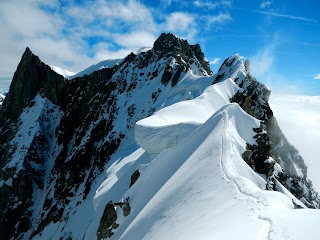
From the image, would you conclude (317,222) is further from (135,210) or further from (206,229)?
(135,210)

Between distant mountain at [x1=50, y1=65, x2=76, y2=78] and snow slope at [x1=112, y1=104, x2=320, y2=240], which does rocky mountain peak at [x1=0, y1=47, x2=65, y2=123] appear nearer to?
distant mountain at [x1=50, y1=65, x2=76, y2=78]

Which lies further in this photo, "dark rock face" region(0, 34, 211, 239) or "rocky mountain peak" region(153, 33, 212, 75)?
"rocky mountain peak" region(153, 33, 212, 75)

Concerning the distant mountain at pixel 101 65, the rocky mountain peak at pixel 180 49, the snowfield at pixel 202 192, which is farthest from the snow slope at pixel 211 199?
the distant mountain at pixel 101 65

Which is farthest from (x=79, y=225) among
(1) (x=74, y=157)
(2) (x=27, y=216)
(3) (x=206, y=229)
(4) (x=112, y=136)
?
(3) (x=206, y=229)

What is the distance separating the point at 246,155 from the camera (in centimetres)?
2077

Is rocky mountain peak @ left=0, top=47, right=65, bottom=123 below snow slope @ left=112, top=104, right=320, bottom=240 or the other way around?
the other way around

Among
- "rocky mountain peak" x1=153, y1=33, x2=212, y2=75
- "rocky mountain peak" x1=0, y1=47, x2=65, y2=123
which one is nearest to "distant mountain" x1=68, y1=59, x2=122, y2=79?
"rocky mountain peak" x1=0, y1=47, x2=65, y2=123

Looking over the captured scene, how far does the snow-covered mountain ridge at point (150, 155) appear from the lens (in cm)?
1221

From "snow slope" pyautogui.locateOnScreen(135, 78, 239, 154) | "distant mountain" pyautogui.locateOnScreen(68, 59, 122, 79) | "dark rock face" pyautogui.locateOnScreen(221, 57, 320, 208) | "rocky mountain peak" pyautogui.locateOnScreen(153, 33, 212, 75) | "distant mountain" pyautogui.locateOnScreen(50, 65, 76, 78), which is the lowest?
"dark rock face" pyautogui.locateOnScreen(221, 57, 320, 208)

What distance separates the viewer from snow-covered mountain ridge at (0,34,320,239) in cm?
1221

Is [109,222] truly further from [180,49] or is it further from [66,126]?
[66,126]

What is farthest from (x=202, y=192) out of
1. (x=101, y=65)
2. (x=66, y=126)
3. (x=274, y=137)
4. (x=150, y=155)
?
(x=101, y=65)

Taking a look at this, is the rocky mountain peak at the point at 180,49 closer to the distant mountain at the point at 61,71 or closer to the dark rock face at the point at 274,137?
the dark rock face at the point at 274,137

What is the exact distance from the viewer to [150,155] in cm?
2928
